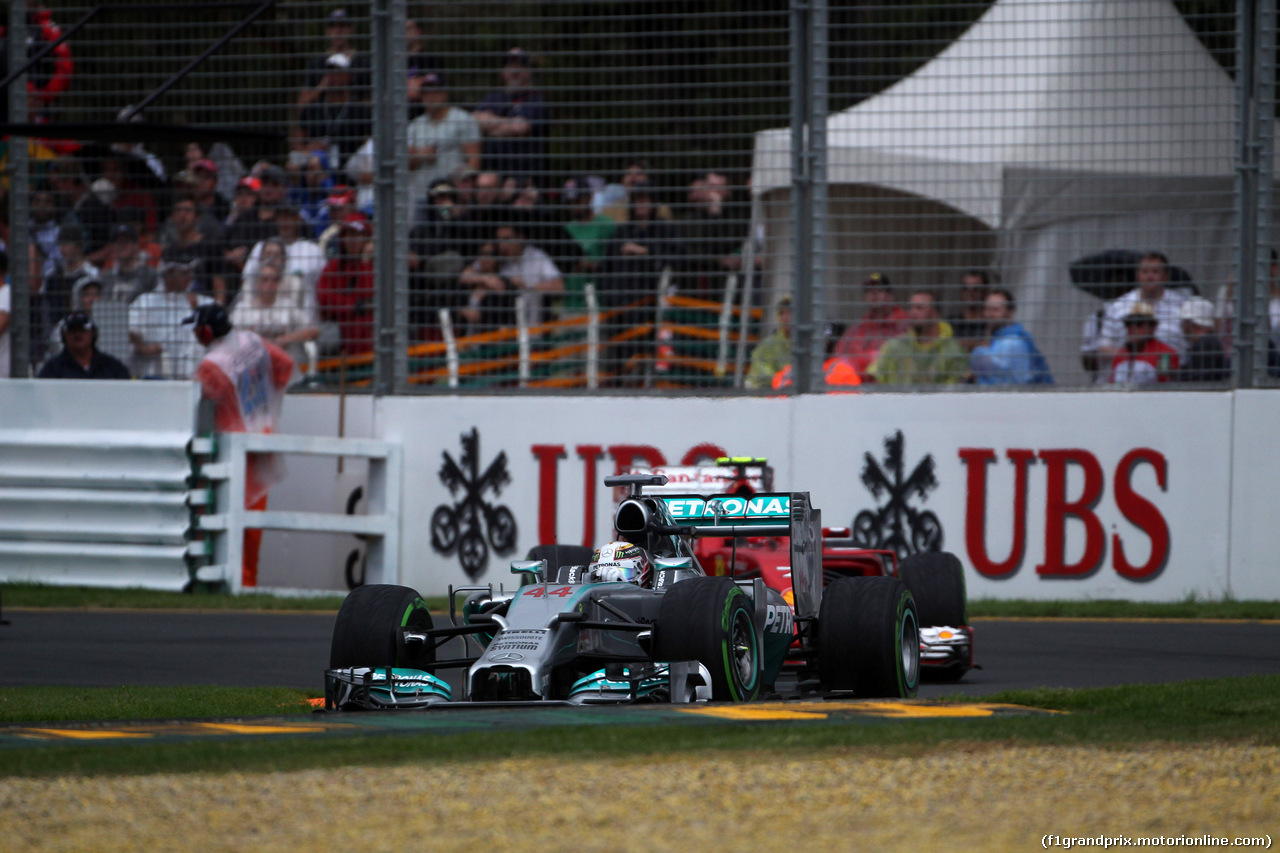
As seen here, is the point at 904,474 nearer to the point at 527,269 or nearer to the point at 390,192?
the point at 527,269

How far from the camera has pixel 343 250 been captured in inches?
511

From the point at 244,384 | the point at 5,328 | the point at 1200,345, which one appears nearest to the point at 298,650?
the point at 244,384

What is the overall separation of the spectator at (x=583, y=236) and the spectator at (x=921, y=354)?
6.98ft

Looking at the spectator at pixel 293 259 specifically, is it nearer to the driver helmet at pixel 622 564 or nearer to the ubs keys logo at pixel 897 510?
the ubs keys logo at pixel 897 510

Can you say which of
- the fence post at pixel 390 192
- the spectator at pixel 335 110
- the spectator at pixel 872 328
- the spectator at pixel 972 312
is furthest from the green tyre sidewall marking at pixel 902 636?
the spectator at pixel 335 110

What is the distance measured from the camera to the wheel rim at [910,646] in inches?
294

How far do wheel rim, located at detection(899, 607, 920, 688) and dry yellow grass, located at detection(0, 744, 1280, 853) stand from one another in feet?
7.57

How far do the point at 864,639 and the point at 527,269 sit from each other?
19.7ft

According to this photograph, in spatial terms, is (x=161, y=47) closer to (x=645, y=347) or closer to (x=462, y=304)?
(x=462, y=304)

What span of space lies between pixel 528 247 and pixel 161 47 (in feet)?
12.0

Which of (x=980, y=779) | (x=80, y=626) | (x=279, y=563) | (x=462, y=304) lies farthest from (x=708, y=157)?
(x=980, y=779)

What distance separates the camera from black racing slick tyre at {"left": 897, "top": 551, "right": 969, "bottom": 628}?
8602 mm

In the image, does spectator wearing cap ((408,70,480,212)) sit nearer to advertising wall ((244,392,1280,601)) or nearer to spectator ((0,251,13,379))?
advertising wall ((244,392,1280,601))

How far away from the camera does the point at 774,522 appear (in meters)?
7.84
